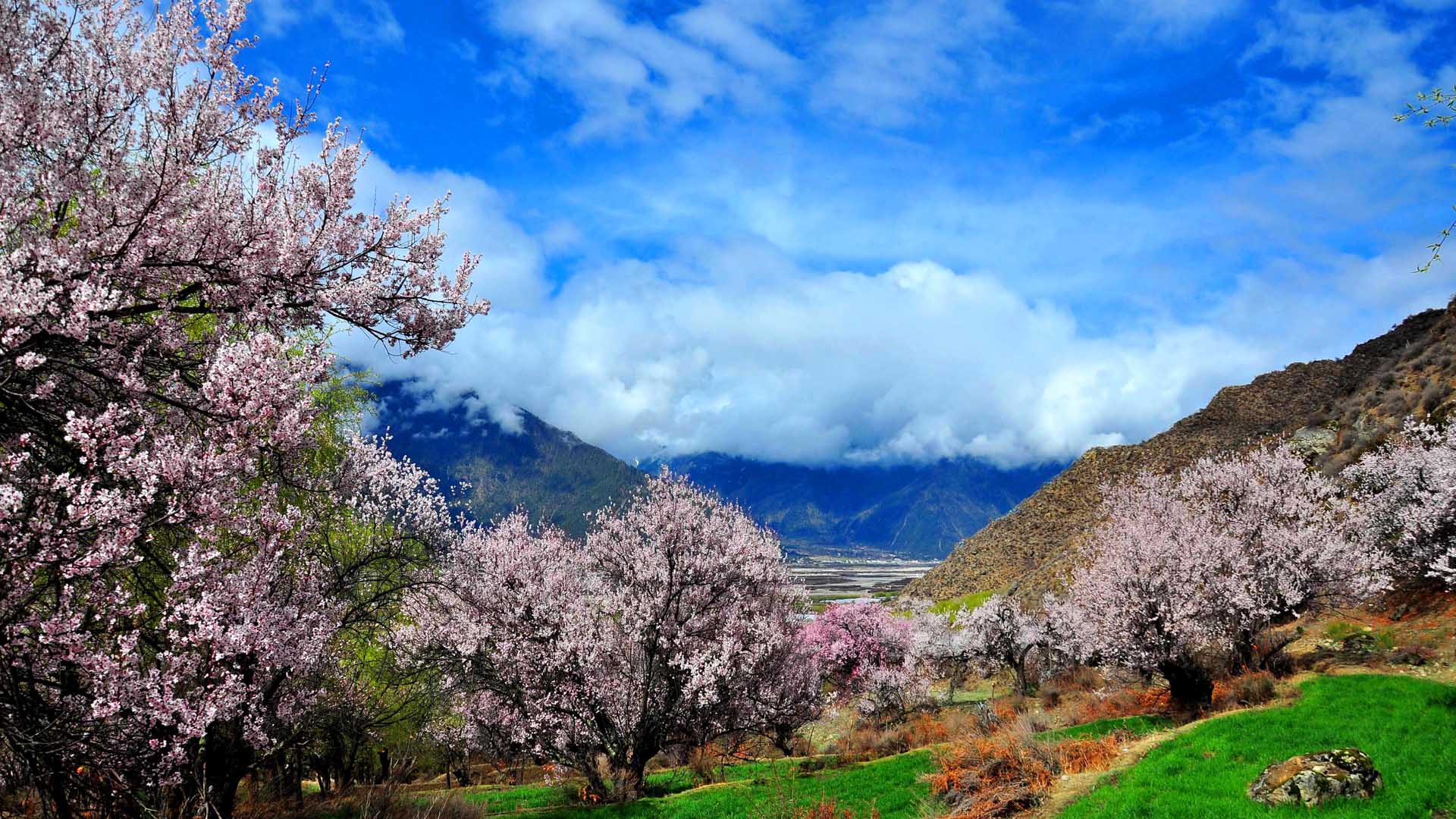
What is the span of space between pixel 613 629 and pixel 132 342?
19794mm

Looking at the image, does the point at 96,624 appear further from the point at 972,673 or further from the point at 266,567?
the point at 972,673

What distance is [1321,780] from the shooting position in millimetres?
11594

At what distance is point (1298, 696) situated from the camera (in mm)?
21375

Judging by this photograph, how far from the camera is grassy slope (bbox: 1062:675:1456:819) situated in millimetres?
11297

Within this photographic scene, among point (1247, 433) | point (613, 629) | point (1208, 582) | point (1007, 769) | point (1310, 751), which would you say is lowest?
point (1007, 769)

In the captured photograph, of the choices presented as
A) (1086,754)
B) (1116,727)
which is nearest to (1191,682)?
(1116,727)

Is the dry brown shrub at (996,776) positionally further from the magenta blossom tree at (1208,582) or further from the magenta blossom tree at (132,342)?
the magenta blossom tree at (132,342)

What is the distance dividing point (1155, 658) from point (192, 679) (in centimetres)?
2938

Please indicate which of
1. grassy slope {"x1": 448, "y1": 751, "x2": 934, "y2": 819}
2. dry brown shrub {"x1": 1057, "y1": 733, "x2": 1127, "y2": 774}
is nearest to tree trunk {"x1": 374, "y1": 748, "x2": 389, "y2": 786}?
grassy slope {"x1": 448, "y1": 751, "x2": 934, "y2": 819}

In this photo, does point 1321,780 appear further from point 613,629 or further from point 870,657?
point 870,657

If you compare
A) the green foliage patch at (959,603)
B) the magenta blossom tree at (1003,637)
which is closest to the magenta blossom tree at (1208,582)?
the magenta blossom tree at (1003,637)

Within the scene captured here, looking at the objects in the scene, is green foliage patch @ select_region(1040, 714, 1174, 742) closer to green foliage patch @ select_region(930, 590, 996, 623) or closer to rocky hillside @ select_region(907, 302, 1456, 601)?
rocky hillside @ select_region(907, 302, 1456, 601)

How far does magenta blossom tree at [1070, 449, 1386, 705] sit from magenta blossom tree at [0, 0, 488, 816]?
92.1 feet

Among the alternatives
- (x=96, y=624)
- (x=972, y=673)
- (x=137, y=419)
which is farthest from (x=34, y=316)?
(x=972, y=673)
